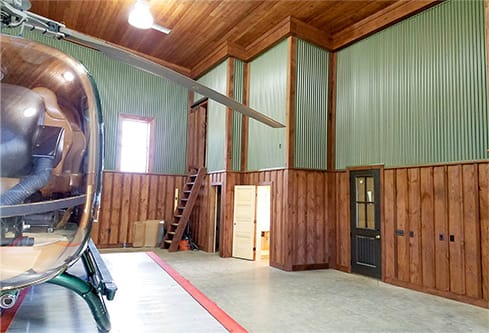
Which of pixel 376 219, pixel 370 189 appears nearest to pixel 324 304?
pixel 376 219

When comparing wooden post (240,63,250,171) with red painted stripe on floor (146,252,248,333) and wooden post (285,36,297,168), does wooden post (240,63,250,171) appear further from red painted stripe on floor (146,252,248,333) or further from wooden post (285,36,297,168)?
red painted stripe on floor (146,252,248,333)

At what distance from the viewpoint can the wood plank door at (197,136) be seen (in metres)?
10.1

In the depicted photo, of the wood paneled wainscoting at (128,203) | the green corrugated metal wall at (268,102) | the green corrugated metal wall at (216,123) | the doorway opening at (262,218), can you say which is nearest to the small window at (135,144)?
the wood paneled wainscoting at (128,203)

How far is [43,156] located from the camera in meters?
1.06

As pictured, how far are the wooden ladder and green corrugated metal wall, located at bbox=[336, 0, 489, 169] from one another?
13.3 ft

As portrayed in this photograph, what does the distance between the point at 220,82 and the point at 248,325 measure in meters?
6.61

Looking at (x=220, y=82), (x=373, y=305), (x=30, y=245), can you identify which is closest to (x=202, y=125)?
(x=220, y=82)

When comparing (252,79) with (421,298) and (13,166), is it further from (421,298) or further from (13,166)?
(13,166)

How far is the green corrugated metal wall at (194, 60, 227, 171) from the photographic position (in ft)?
28.6

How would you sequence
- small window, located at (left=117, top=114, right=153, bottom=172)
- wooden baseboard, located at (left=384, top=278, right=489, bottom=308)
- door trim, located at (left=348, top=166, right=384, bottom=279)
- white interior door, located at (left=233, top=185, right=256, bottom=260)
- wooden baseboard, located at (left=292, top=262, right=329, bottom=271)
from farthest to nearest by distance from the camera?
small window, located at (left=117, top=114, right=153, bottom=172)
white interior door, located at (left=233, top=185, right=256, bottom=260)
wooden baseboard, located at (left=292, top=262, right=329, bottom=271)
door trim, located at (left=348, top=166, right=384, bottom=279)
wooden baseboard, located at (left=384, top=278, right=489, bottom=308)

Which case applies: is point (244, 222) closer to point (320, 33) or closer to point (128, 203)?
point (128, 203)

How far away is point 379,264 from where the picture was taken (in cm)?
630

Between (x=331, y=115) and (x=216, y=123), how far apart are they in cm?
316

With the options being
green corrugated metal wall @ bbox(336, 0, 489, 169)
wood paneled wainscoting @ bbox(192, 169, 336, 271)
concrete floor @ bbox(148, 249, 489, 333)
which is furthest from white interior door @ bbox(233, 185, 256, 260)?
green corrugated metal wall @ bbox(336, 0, 489, 169)
